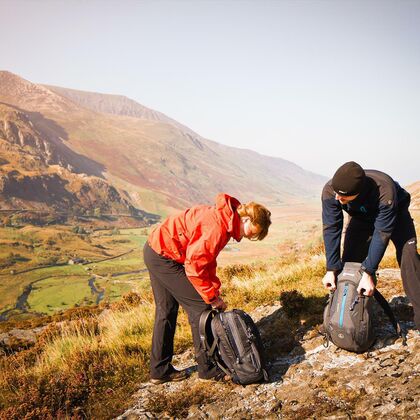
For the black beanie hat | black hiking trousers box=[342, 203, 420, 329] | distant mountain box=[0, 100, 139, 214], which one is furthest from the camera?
distant mountain box=[0, 100, 139, 214]

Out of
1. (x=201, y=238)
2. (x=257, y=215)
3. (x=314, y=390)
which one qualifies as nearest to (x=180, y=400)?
(x=314, y=390)

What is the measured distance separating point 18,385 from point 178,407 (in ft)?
7.67

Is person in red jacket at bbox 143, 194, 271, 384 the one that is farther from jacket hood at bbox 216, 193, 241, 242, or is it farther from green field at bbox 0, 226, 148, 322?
green field at bbox 0, 226, 148, 322

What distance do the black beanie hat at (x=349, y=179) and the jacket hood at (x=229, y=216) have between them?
1144 millimetres

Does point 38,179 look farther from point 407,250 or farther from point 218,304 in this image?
point 407,250

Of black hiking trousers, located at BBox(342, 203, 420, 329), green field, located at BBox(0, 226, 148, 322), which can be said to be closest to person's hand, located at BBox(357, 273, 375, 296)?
black hiking trousers, located at BBox(342, 203, 420, 329)

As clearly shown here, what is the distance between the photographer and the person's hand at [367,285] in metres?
3.66

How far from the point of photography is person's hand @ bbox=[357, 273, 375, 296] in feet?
12.0

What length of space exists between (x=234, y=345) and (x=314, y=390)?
3.02 feet

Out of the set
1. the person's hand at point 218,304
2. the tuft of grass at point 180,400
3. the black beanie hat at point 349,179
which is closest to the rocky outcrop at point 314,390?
the tuft of grass at point 180,400

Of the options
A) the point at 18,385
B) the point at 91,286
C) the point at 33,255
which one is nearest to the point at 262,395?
the point at 18,385

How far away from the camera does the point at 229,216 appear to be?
3418mm

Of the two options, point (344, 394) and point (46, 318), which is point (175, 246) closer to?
point (344, 394)

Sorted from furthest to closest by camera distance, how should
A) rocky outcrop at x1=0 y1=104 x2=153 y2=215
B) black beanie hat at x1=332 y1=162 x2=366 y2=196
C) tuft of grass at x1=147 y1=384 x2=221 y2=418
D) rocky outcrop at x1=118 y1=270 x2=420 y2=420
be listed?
rocky outcrop at x1=0 y1=104 x2=153 y2=215 < black beanie hat at x1=332 y1=162 x2=366 y2=196 < tuft of grass at x1=147 y1=384 x2=221 y2=418 < rocky outcrop at x1=118 y1=270 x2=420 y2=420
